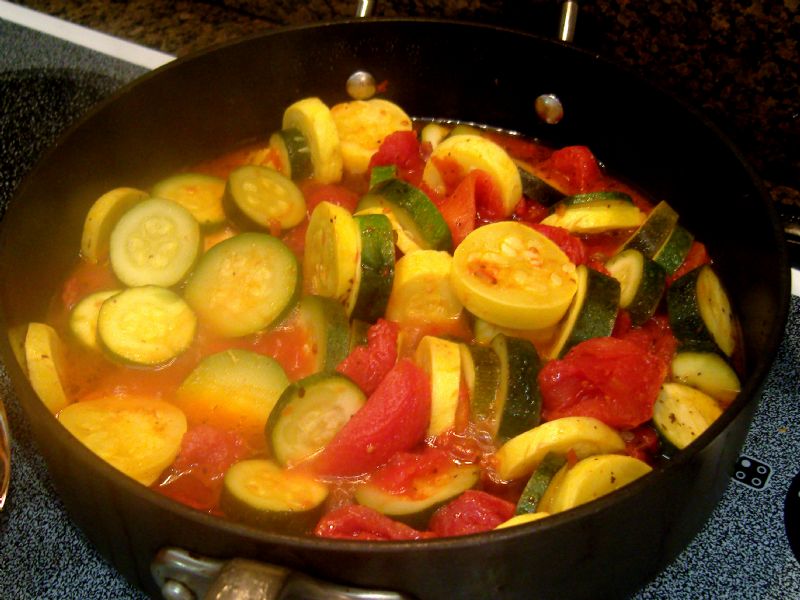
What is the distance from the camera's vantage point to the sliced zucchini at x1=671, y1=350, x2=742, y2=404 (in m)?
1.63

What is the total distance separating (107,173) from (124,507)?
1012 mm

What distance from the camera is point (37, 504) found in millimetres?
1649

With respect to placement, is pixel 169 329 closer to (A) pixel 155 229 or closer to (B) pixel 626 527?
(A) pixel 155 229

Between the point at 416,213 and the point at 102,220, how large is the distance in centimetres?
67

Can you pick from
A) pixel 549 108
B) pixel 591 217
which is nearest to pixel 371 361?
pixel 591 217

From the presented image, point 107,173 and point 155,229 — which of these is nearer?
point 155,229

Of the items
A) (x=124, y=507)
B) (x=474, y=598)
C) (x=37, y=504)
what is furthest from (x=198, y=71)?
(x=474, y=598)

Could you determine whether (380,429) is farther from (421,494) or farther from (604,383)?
(604,383)

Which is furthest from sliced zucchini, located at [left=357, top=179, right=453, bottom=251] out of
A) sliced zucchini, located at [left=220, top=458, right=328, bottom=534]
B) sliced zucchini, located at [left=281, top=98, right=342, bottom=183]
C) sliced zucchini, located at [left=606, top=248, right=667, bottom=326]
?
sliced zucchini, located at [left=220, top=458, right=328, bottom=534]

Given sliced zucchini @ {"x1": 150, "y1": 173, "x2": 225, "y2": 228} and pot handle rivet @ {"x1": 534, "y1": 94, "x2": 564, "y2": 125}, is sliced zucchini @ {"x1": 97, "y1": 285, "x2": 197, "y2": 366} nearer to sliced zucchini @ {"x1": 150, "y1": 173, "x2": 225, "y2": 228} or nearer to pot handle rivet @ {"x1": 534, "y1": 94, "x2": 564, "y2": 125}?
sliced zucchini @ {"x1": 150, "y1": 173, "x2": 225, "y2": 228}

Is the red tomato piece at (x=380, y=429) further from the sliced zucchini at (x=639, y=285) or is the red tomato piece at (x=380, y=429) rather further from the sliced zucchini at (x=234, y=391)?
the sliced zucchini at (x=639, y=285)

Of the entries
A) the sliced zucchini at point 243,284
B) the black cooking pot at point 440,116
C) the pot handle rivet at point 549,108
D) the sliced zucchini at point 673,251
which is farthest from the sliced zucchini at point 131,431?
the pot handle rivet at point 549,108

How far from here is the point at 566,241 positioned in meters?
1.81

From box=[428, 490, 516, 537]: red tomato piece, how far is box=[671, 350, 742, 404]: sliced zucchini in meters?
0.46
